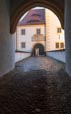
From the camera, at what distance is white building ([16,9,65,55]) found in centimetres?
4047

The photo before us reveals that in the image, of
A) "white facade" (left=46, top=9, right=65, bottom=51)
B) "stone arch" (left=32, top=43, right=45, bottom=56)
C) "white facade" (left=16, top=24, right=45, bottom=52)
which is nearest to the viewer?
"white facade" (left=46, top=9, right=65, bottom=51)

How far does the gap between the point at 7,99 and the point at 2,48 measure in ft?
15.7

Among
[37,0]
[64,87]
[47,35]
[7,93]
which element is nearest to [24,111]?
[7,93]

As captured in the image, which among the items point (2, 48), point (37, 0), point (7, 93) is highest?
point (37, 0)

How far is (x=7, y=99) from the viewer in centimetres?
490

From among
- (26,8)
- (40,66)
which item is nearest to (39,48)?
(40,66)

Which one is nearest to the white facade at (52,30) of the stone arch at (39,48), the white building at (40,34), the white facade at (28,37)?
the white building at (40,34)

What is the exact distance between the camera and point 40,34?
137 feet

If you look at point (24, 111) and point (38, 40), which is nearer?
point (24, 111)

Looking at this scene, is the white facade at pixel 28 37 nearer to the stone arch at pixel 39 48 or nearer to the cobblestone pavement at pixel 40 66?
the stone arch at pixel 39 48

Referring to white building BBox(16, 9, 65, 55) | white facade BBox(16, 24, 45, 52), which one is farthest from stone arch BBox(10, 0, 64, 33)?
white facade BBox(16, 24, 45, 52)

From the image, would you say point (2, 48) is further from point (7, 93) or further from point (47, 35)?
point (47, 35)

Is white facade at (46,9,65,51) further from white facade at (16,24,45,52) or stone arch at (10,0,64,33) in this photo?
stone arch at (10,0,64,33)

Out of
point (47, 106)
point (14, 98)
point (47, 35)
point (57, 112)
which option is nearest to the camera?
point (57, 112)
